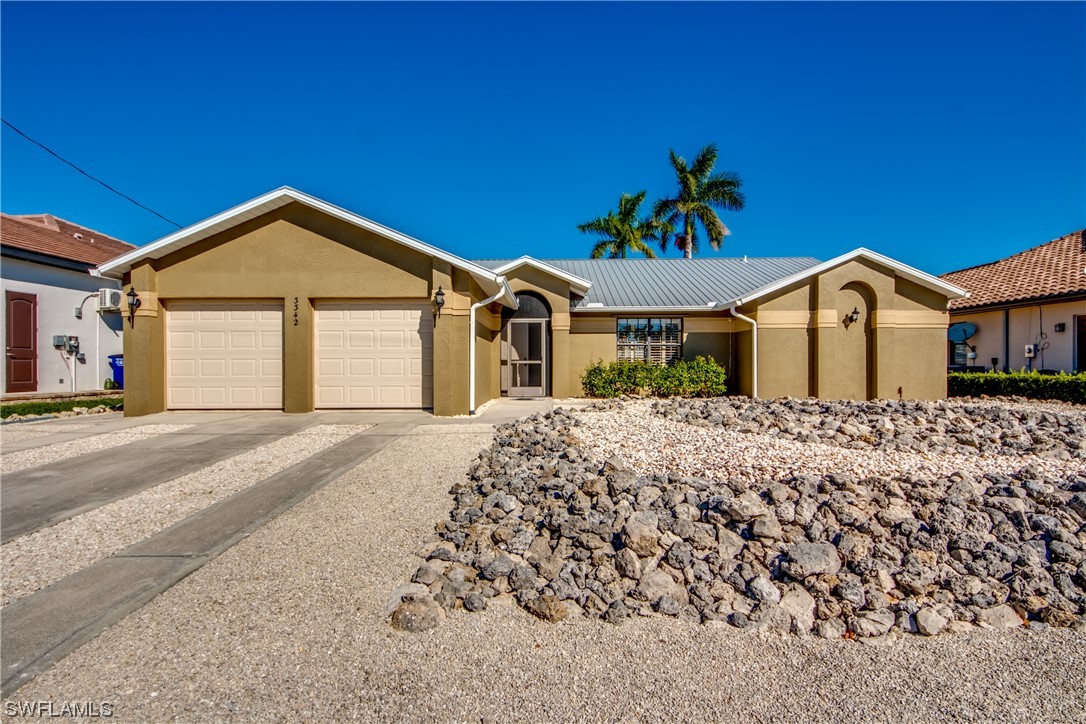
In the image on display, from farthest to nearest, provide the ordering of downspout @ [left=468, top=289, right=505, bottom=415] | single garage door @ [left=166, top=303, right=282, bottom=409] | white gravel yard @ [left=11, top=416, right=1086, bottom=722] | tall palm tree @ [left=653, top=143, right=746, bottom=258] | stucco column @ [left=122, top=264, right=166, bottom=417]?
tall palm tree @ [left=653, top=143, right=746, bottom=258], single garage door @ [left=166, top=303, right=282, bottom=409], downspout @ [left=468, top=289, right=505, bottom=415], stucco column @ [left=122, top=264, right=166, bottom=417], white gravel yard @ [left=11, top=416, right=1086, bottom=722]

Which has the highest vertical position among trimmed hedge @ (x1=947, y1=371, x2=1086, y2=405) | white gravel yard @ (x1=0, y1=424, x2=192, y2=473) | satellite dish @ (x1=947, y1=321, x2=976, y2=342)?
satellite dish @ (x1=947, y1=321, x2=976, y2=342)

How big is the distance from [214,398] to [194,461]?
4.63 m

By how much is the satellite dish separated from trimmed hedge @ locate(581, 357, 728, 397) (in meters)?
9.84

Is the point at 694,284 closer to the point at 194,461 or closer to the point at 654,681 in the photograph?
the point at 194,461

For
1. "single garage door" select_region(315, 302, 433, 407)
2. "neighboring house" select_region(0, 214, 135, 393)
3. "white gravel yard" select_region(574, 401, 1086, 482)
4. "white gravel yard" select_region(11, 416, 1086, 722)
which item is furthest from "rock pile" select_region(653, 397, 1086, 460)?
"neighboring house" select_region(0, 214, 135, 393)

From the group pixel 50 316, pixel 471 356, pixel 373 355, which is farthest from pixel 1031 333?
pixel 50 316

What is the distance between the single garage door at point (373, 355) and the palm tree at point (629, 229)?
754 inches

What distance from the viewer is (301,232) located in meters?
10.1

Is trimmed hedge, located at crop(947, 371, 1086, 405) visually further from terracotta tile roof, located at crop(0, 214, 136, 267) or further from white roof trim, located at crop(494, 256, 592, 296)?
terracotta tile roof, located at crop(0, 214, 136, 267)

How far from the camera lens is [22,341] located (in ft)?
45.7

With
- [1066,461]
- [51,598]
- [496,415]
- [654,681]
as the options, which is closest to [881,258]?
[1066,461]

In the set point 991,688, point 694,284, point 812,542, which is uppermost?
point 694,284

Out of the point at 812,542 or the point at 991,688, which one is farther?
the point at 812,542

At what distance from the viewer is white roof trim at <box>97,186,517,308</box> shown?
382 inches
